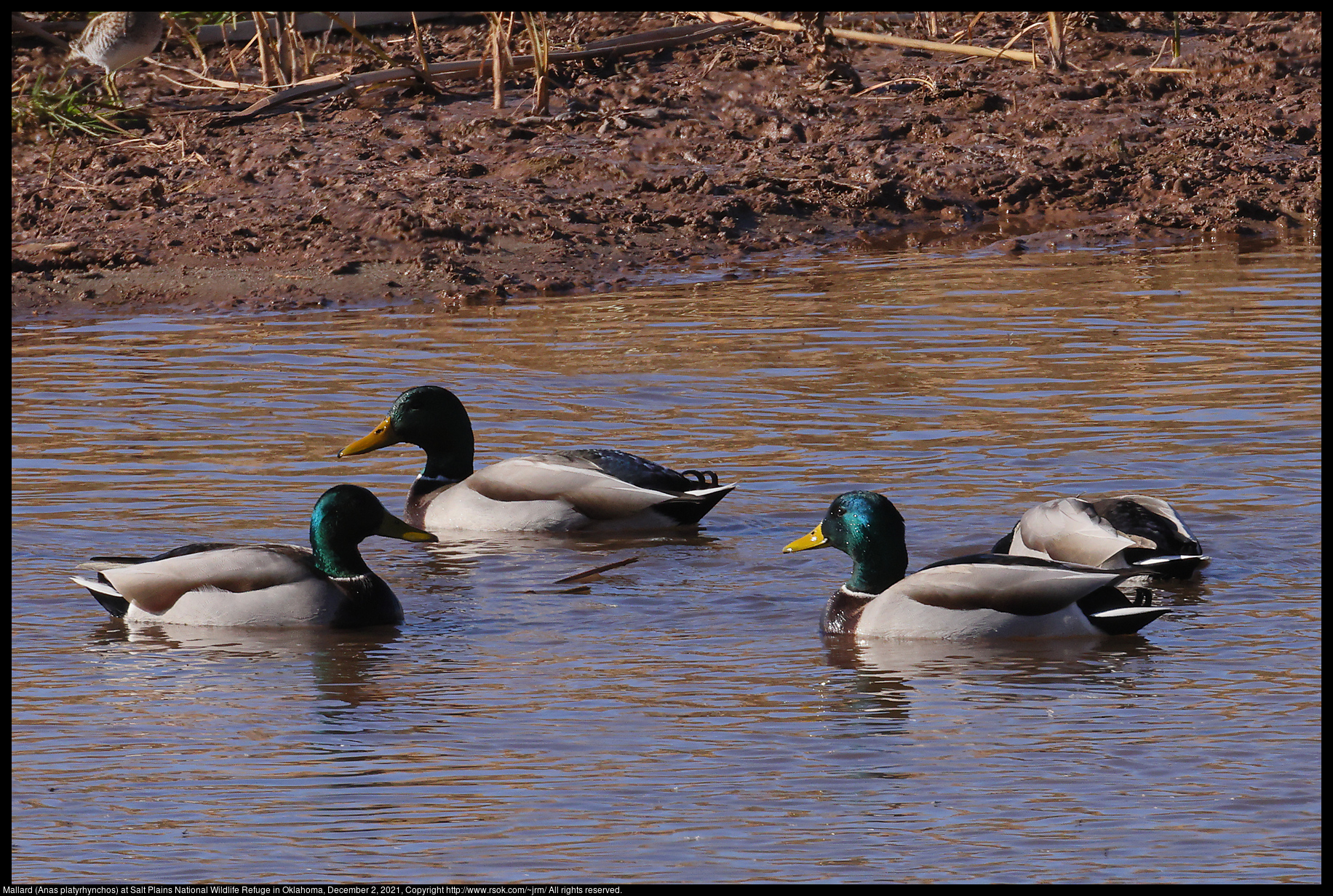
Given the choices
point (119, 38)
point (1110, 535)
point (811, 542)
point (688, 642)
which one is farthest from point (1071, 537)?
point (119, 38)

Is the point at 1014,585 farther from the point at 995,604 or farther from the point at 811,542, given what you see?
the point at 811,542

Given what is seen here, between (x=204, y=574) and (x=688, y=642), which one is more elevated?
(x=204, y=574)

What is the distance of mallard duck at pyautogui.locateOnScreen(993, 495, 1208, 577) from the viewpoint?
7.24m

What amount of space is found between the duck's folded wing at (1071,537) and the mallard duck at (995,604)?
0.31 meters

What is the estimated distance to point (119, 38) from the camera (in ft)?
51.4

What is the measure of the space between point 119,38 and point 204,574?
31.1 feet

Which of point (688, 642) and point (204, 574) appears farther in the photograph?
point (204, 574)

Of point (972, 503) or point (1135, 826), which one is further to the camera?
point (972, 503)

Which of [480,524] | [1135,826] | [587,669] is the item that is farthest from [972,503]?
[1135,826]

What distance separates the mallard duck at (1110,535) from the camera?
7242 mm

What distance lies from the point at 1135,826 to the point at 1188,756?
0.61 meters

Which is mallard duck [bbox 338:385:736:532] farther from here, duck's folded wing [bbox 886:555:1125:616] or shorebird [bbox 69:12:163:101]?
shorebird [bbox 69:12:163:101]

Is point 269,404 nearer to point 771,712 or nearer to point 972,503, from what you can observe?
point 972,503

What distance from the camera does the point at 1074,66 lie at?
17.5 m
